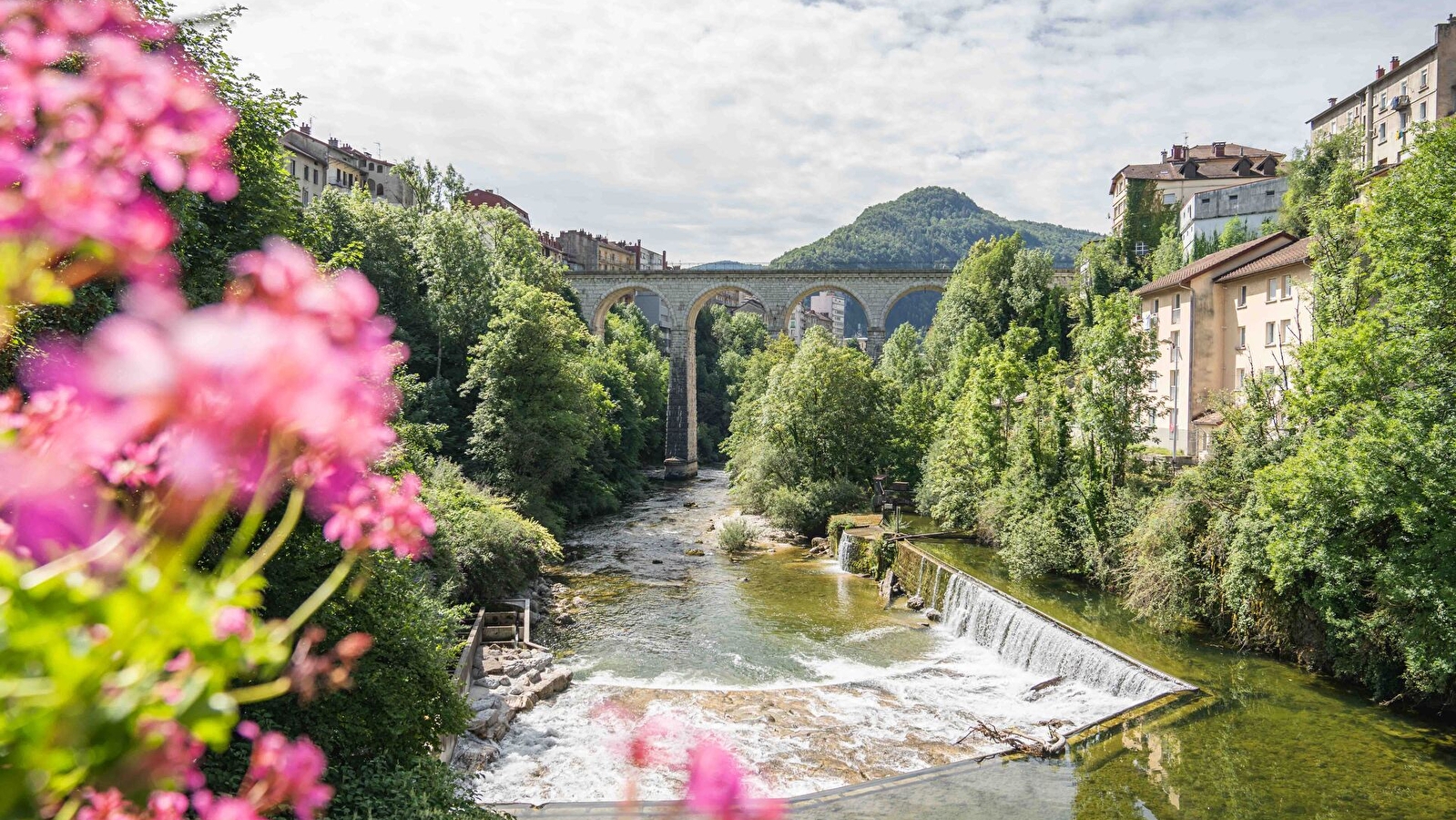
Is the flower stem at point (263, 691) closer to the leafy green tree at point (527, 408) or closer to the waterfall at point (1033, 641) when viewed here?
the waterfall at point (1033, 641)

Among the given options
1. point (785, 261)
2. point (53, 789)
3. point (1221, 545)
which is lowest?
point (1221, 545)

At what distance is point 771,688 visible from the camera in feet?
51.2

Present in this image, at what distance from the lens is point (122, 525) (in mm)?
1288

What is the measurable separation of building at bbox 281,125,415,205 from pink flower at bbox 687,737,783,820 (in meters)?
52.7

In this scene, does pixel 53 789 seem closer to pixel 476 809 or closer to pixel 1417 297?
pixel 476 809

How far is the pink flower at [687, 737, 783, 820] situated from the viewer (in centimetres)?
125

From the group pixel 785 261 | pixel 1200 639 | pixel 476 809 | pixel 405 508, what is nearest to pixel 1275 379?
pixel 1200 639

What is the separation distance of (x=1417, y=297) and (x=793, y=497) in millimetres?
19104

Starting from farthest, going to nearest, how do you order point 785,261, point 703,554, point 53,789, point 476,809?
point 785,261
point 703,554
point 476,809
point 53,789

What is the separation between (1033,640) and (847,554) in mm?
9138

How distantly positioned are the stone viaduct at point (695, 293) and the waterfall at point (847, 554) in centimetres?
2621

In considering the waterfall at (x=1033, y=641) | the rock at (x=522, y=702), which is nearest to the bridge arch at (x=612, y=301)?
the waterfall at (x=1033, y=641)

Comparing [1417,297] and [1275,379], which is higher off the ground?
[1417,297]

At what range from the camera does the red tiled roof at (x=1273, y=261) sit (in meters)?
22.7
